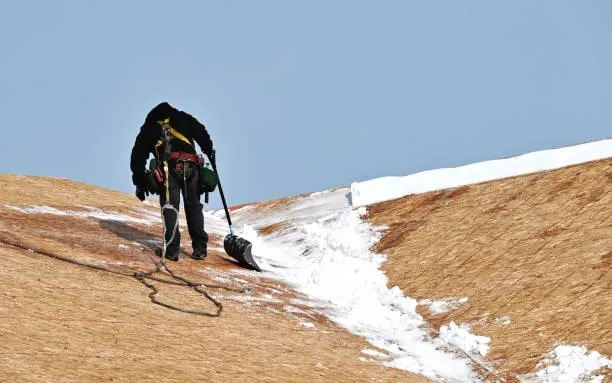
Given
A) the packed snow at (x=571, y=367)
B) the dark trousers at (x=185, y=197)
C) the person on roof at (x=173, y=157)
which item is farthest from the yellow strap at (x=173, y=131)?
the packed snow at (x=571, y=367)

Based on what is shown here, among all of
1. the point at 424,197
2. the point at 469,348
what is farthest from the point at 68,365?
the point at 424,197

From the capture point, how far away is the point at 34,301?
35.0ft

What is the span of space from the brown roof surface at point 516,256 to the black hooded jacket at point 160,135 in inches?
156

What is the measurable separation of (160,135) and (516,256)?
19.8ft

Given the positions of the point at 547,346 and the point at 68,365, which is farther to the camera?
the point at 547,346

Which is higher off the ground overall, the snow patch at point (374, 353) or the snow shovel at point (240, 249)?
the snow shovel at point (240, 249)

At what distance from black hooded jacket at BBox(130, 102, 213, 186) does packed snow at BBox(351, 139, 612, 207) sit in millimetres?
6466

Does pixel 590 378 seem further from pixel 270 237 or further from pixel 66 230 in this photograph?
pixel 270 237

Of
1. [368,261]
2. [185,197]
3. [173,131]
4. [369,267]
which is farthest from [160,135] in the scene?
[368,261]

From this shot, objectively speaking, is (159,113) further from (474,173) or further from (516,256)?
(474,173)

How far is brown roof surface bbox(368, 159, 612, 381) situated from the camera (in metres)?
11.9

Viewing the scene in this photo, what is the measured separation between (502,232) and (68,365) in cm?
936

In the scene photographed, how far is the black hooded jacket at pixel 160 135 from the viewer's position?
15.4m

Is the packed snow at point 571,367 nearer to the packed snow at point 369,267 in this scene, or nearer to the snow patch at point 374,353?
the packed snow at point 369,267
